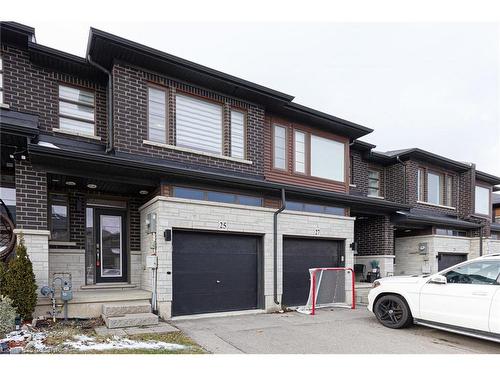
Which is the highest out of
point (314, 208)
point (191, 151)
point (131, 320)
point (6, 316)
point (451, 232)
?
point (191, 151)

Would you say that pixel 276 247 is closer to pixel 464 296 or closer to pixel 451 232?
pixel 464 296

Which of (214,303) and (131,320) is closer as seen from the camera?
(131,320)

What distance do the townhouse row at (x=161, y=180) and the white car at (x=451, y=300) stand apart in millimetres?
3147

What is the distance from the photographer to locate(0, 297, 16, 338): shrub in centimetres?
619

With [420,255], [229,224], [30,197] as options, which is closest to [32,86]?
[30,197]

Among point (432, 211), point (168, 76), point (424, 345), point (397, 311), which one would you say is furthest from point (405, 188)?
point (168, 76)

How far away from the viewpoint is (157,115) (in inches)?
364

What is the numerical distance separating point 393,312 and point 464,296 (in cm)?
167

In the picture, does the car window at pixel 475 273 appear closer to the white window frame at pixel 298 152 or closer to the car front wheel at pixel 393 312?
the car front wheel at pixel 393 312

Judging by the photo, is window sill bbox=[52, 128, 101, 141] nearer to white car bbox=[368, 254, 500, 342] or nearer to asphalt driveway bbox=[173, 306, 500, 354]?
asphalt driveway bbox=[173, 306, 500, 354]

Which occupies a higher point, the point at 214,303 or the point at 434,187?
the point at 434,187

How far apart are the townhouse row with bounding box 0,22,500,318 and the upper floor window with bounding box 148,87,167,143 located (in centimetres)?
3

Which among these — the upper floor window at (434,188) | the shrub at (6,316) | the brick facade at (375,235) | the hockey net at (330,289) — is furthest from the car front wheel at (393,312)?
the upper floor window at (434,188)

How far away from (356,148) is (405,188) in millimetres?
2922
